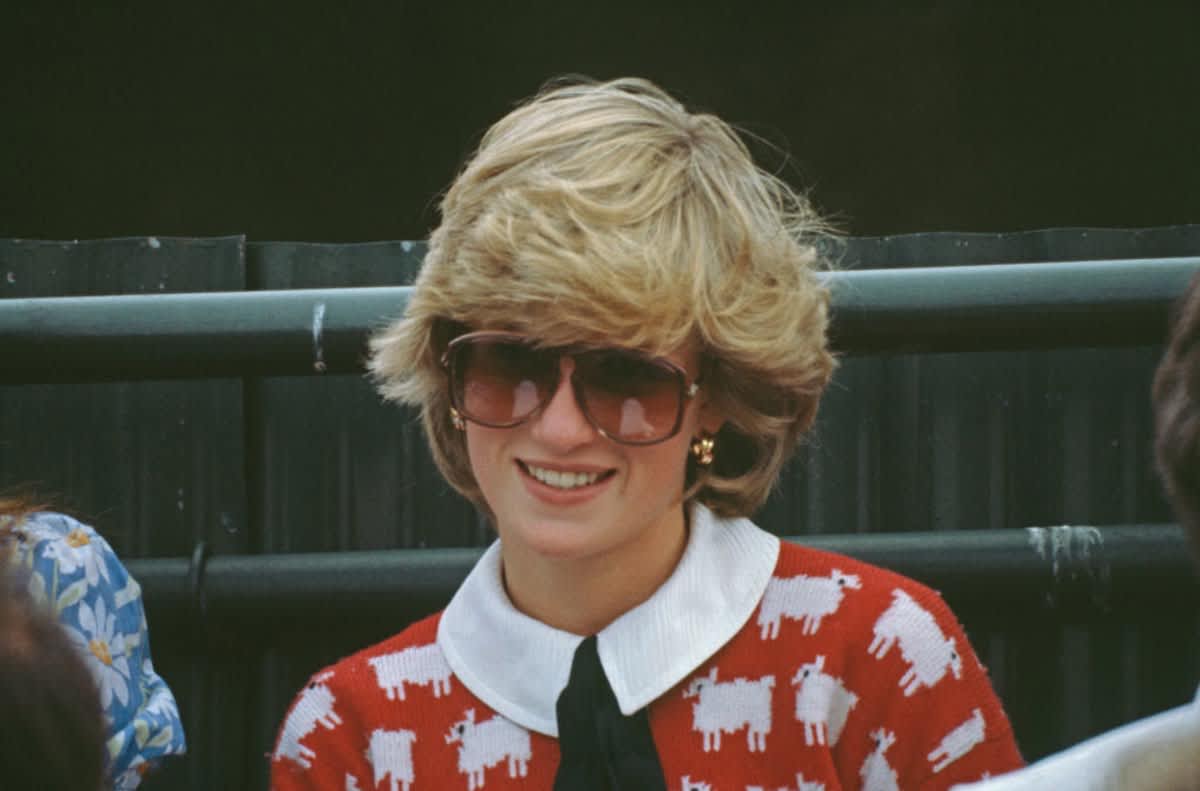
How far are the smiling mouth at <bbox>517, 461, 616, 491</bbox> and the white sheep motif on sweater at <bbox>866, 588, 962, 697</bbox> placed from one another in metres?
0.38

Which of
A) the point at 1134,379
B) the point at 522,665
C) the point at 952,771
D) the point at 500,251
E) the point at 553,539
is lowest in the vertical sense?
the point at 952,771

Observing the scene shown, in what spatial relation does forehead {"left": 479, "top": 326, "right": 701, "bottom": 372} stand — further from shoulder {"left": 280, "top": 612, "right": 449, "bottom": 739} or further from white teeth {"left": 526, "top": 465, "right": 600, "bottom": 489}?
shoulder {"left": 280, "top": 612, "right": 449, "bottom": 739}

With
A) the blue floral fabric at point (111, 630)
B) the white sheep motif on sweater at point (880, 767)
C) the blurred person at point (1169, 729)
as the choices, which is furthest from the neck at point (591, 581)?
the blurred person at point (1169, 729)

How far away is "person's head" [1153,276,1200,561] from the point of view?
96 cm

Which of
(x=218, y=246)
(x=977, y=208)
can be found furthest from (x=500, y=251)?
(x=977, y=208)

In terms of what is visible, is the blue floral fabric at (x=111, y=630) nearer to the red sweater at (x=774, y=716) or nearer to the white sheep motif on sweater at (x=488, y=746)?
the red sweater at (x=774, y=716)

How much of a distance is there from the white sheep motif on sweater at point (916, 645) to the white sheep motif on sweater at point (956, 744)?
0.19 ft

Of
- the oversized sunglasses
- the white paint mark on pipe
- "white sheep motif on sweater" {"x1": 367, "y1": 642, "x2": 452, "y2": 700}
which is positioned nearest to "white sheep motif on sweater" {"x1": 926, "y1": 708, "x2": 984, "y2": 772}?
the oversized sunglasses

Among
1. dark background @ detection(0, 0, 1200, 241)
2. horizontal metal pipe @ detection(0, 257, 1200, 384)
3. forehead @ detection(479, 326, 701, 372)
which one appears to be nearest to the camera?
forehead @ detection(479, 326, 701, 372)

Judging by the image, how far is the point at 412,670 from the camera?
1831mm

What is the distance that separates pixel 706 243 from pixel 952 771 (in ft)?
2.17

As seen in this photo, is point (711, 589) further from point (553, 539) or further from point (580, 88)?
point (580, 88)

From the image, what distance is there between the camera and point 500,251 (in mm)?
1695

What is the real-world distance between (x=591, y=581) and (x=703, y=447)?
22 centimetres
